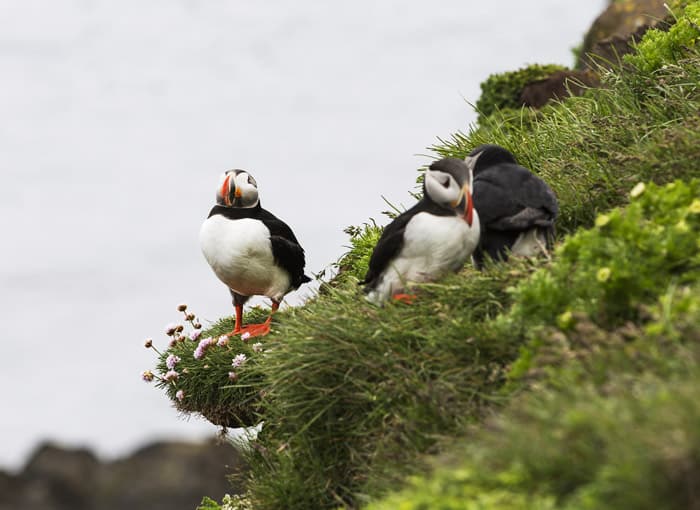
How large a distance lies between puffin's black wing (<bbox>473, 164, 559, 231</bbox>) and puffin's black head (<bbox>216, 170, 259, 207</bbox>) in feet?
7.15

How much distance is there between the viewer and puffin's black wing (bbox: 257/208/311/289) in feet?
24.4

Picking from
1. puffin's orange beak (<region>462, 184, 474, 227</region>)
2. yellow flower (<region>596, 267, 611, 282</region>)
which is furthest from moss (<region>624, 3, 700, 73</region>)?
yellow flower (<region>596, 267, 611, 282</region>)

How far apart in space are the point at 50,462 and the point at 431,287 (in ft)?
23.3

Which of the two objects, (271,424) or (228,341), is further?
(228,341)

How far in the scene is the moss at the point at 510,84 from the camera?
608 inches

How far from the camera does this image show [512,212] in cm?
577

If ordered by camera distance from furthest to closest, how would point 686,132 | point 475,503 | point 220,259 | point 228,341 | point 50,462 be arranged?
1. point 50,462
2. point 228,341
3. point 220,259
4. point 686,132
5. point 475,503

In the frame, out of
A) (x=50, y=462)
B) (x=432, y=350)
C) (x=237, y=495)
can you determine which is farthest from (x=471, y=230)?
(x=50, y=462)

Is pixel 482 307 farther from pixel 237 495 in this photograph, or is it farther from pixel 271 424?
pixel 237 495

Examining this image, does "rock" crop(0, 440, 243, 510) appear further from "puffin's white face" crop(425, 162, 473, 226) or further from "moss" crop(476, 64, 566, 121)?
"moss" crop(476, 64, 566, 121)

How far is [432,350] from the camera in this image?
5.25 metres

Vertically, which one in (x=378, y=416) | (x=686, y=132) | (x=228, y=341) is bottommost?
(x=378, y=416)

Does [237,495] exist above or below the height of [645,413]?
above

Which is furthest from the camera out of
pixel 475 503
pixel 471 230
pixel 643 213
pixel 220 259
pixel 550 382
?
pixel 220 259
